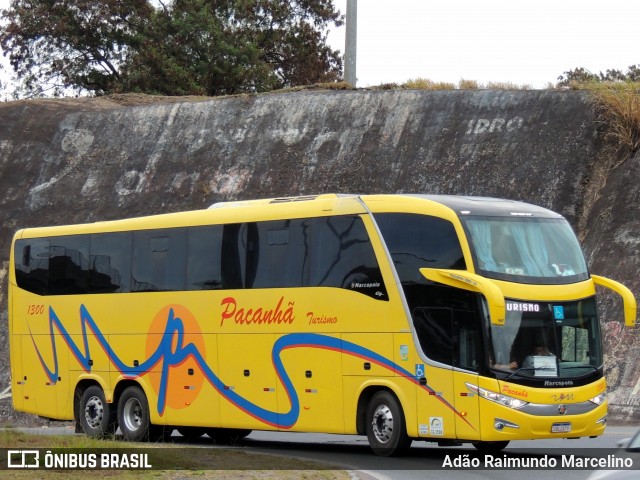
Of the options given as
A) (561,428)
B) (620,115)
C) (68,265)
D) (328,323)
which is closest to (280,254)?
(328,323)

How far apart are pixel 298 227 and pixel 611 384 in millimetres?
9285

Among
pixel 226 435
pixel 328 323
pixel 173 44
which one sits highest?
pixel 173 44

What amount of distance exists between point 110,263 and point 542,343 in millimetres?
9710

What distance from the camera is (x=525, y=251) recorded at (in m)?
17.3

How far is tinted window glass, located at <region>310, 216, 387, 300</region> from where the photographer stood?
18141mm

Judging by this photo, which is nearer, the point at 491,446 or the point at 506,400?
the point at 506,400

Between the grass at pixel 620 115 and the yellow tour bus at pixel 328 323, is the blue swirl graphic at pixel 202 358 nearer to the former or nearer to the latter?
the yellow tour bus at pixel 328 323

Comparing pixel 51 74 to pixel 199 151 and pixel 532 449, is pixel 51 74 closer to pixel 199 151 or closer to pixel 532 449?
pixel 199 151

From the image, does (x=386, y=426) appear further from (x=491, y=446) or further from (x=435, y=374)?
(x=491, y=446)

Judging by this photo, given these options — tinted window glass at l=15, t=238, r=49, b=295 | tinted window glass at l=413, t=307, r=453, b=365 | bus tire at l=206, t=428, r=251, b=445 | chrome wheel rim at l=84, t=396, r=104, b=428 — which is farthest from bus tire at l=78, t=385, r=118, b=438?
tinted window glass at l=413, t=307, r=453, b=365

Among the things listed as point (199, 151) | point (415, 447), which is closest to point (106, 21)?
point (199, 151)

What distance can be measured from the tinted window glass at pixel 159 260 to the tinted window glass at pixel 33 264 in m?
2.94

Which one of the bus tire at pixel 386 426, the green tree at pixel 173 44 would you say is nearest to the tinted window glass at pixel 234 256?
the bus tire at pixel 386 426

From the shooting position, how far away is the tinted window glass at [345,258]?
18.1 m
